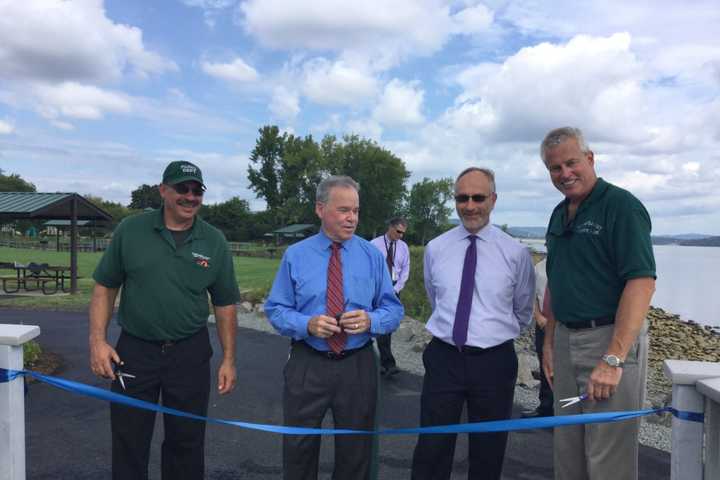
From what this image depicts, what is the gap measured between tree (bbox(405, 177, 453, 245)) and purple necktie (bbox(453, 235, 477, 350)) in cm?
7886

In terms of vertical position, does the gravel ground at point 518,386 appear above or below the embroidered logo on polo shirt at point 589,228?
below

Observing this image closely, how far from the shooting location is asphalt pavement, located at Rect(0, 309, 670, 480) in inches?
164

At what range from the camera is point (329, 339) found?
2855mm

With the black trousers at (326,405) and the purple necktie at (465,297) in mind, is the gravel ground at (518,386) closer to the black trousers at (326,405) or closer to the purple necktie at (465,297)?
the purple necktie at (465,297)

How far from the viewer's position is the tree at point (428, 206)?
271 feet

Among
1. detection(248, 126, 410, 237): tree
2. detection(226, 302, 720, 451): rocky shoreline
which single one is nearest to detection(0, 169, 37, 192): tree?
detection(248, 126, 410, 237): tree

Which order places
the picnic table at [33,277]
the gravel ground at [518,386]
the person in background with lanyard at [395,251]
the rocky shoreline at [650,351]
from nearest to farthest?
the gravel ground at [518,386], the rocky shoreline at [650,351], the person in background with lanyard at [395,251], the picnic table at [33,277]

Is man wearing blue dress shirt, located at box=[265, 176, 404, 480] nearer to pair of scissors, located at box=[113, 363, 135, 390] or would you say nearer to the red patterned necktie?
the red patterned necktie

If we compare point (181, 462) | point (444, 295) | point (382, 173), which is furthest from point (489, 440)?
point (382, 173)

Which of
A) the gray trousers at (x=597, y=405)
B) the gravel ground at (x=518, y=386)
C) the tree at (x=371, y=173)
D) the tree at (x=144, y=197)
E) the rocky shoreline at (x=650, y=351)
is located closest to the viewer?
the gray trousers at (x=597, y=405)

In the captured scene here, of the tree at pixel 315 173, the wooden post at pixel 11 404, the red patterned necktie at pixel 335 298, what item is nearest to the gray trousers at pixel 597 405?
the red patterned necktie at pixel 335 298

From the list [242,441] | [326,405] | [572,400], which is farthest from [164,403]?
[572,400]

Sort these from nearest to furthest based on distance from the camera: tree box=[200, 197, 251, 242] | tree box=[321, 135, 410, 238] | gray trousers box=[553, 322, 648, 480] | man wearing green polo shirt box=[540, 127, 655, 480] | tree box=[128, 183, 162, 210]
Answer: man wearing green polo shirt box=[540, 127, 655, 480] → gray trousers box=[553, 322, 648, 480] → tree box=[321, 135, 410, 238] → tree box=[200, 197, 251, 242] → tree box=[128, 183, 162, 210]

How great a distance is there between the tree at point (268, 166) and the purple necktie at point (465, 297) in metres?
70.3
